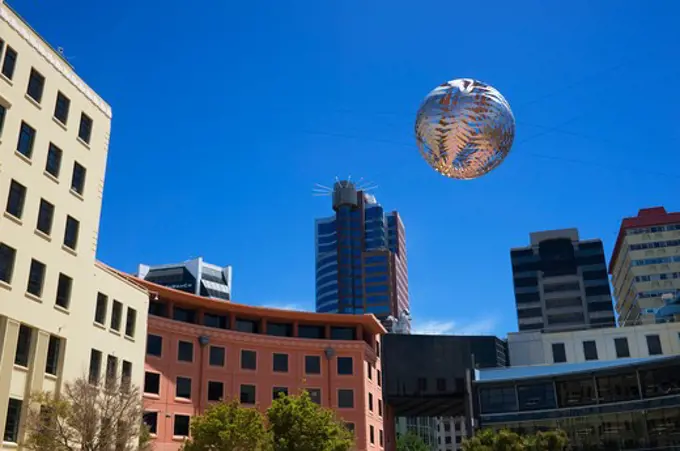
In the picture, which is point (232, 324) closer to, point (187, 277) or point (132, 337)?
point (132, 337)

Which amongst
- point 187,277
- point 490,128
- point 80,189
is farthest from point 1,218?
point 187,277

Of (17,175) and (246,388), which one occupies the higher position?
(17,175)

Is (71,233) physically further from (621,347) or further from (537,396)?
(621,347)

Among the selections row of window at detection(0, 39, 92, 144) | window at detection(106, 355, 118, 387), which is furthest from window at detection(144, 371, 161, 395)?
row of window at detection(0, 39, 92, 144)

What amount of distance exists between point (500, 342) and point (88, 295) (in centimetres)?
5157

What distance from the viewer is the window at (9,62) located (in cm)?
3475

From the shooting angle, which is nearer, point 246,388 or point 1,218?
point 1,218

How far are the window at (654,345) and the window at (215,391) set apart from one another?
42576 millimetres

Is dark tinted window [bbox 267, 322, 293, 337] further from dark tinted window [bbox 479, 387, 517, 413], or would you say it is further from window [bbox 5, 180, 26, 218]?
window [bbox 5, 180, 26, 218]

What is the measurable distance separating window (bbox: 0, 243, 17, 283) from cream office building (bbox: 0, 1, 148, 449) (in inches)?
1.9

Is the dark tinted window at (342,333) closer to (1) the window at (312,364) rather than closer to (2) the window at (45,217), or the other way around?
(1) the window at (312,364)

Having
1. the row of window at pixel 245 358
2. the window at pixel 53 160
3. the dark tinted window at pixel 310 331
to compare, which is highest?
the window at pixel 53 160

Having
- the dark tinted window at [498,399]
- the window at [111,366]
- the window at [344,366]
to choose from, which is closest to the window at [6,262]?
the window at [111,366]

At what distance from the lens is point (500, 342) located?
7869cm
